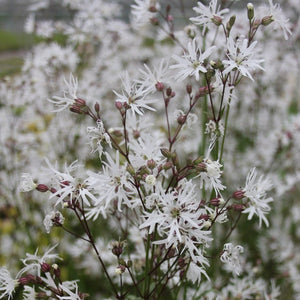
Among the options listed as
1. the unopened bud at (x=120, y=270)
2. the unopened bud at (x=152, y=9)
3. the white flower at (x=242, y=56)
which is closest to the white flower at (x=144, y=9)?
the unopened bud at (x=152, y=9)

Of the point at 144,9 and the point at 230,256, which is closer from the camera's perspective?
the point at 230,256

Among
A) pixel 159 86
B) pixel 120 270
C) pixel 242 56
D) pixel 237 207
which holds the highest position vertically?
pixel 242 56

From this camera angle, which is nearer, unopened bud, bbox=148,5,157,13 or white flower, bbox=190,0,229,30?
white flower, bbox=190,0,229,30

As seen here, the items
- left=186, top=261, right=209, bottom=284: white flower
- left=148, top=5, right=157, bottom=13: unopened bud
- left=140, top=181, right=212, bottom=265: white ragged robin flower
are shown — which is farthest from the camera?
left=148, top=5, right=157, bottom=13: unopened bud

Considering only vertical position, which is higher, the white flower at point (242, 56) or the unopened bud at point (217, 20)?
the unopened bud at point (217, 20)

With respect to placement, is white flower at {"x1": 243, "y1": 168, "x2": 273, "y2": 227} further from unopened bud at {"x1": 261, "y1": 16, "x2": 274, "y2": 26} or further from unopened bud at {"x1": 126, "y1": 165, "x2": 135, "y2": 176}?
unopened bud at {"x1": 261, "y1": 16, "x2": 274, "y2": 26}

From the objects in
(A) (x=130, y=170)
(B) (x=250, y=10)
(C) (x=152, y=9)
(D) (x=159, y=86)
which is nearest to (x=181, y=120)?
(D) (x=159, y=86)

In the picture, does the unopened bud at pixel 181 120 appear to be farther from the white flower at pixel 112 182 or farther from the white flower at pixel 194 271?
the white flower at pixel 194 271

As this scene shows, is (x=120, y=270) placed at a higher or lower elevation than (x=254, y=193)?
lower

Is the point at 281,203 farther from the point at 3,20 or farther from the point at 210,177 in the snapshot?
the point at 3,20

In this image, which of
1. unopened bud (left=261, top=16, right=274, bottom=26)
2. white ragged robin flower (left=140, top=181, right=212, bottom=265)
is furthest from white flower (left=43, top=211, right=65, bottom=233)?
unopened bud (left=261, top=16, right=274, bottom=26)

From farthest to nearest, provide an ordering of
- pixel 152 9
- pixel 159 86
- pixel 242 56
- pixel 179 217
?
pixel 152 9, pixel 159 86, pixel 242 56, pixel 179 217

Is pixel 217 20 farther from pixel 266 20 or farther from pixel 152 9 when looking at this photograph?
pixel 152 9

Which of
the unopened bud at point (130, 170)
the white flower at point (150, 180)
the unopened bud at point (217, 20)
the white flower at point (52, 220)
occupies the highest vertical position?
the unopened bud at point (217, 20)
